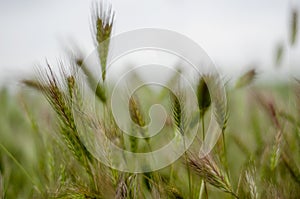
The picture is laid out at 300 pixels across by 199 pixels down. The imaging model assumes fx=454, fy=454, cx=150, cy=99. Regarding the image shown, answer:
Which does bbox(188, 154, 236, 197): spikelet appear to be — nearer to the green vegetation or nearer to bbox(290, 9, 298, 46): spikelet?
the green vegetation

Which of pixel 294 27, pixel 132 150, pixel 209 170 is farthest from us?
pixel 294 27

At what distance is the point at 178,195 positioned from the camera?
2.48 feet

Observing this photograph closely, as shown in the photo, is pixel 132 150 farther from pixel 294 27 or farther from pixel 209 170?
pixel 294 27

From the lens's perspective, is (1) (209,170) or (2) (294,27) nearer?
(1) (209,170)

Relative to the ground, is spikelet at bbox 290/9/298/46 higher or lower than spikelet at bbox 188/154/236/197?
higher

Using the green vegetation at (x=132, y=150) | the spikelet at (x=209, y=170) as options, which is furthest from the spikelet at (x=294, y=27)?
the spikelet at (x=209, y=170)

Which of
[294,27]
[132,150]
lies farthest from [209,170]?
[294,27]

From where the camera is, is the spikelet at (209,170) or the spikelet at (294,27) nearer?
the spikelet at (209,170)

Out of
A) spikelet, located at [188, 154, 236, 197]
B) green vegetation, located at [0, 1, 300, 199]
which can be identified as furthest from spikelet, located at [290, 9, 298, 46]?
spikelet, located at [188, 154, 236, 197]

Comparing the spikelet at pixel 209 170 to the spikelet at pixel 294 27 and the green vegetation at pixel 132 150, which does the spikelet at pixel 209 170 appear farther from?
the spikelet at pixel 294 27

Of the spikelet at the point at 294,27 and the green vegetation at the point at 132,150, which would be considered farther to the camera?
the spikelet at the point at 294,27

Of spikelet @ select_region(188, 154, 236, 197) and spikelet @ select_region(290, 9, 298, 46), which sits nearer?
spikelet @ select_region(188, 154, 236, 197)

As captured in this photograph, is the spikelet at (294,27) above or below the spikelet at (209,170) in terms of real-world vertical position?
above

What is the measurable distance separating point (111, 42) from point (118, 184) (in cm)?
33
